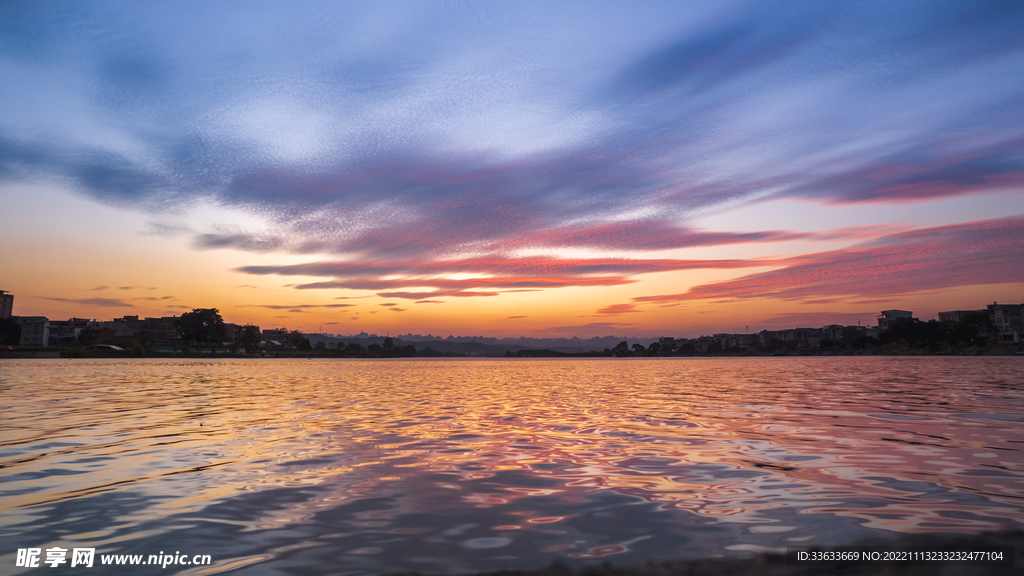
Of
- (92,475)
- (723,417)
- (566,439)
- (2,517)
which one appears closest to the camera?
(2,517)

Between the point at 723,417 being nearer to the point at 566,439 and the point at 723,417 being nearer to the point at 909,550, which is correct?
the point at 566,439

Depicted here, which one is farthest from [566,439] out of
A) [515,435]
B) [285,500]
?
[285,500]

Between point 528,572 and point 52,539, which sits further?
point 52,539

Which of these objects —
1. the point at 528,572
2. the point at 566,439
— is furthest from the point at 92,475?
the point at 566,439

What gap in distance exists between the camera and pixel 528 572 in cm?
523

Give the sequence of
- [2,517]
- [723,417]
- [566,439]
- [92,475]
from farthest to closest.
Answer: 1. [723,417]
2. [566,439]
3. [92,475]
4. [2,517]

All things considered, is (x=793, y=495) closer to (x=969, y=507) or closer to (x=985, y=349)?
(x=969, y=507)

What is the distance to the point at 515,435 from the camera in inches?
576

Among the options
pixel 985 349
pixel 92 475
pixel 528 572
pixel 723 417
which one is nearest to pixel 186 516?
pixel 92 475

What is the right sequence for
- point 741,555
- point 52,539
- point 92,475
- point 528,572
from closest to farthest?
point 528,572, point 741,555, point 52,539, point 92,475

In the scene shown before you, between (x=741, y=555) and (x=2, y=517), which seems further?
(x=2, y=517)

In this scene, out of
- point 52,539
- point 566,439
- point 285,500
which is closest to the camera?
point 52,539

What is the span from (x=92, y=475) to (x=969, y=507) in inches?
581

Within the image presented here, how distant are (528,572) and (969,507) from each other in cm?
677
